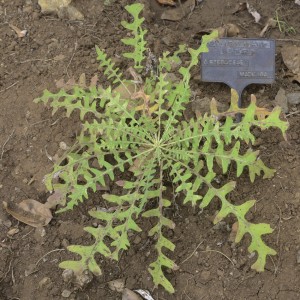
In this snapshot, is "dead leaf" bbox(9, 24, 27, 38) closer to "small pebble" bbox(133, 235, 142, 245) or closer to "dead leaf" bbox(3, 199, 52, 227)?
"dead leaf" bbox(3, 199, 52, 227)

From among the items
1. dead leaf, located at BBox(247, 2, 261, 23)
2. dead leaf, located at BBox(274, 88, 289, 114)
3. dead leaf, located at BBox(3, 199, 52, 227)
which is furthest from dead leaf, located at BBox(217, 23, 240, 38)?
dead leaf, located at BBox(3, 199, 52, 227)

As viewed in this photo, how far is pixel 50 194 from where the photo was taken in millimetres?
3025

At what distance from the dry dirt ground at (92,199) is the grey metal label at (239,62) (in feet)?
0.43

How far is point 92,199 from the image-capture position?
2973 mm

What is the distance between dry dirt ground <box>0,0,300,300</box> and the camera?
2.72m

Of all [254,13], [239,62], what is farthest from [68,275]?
[254,13]

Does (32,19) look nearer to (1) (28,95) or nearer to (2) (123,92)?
(1) (28,95)

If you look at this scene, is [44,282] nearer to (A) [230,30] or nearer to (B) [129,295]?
(B) [129,295]

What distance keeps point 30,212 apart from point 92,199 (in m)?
0.39

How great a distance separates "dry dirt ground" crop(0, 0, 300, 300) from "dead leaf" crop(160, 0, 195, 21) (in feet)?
0.13

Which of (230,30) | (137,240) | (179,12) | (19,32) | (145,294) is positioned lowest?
(145,294)

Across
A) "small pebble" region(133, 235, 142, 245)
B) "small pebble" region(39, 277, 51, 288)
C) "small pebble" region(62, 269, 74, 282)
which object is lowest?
"small pebble" region(133, 235, 142, 245)

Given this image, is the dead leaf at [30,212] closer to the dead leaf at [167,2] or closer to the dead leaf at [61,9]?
the dead leaf at [61,9]

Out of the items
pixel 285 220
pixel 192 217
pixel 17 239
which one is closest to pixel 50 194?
pixel 17 239
